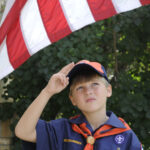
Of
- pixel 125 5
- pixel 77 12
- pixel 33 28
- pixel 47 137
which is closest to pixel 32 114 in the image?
pixel 47 137

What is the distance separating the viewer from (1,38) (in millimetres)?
2264

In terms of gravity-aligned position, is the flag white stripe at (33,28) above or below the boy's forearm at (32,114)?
above

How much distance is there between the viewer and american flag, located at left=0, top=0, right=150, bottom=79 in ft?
7.43

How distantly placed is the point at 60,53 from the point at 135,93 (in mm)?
806

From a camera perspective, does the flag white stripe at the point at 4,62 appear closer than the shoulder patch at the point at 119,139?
No

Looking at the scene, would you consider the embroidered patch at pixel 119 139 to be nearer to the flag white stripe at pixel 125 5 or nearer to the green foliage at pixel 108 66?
the flag white stripe at pixel 125 5

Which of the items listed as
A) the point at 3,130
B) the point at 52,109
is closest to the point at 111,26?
the point at 52,109

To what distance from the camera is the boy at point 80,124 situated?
194 centimetres

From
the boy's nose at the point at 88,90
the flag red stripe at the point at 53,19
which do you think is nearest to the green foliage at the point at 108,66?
the flag red stripe at the point at 53,19

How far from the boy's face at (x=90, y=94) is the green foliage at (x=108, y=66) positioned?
0.96 meters

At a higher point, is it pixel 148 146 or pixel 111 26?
pixel 111 26

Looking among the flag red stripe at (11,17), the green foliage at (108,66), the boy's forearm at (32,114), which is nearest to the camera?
the boy's forearm at (32,114)

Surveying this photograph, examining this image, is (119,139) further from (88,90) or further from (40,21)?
(40,21)

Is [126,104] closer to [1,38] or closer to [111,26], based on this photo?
[111,26]
